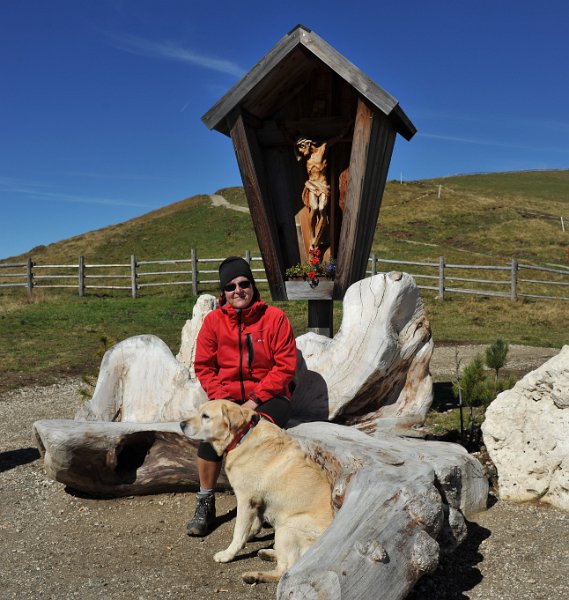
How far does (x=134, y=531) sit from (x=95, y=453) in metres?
0.71

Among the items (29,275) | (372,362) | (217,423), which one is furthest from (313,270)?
(29,275)

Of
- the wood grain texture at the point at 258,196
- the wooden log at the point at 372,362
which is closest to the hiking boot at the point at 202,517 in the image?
the wooden log at the point at 372,362

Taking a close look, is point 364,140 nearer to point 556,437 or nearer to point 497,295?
point 556,437

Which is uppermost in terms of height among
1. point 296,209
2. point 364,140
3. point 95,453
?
point 364,140

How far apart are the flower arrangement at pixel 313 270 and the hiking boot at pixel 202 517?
9.90 feet

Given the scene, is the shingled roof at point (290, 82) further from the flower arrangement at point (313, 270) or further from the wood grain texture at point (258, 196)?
the flower arrangement at point (313, 270)

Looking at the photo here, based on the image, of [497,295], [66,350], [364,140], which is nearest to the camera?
[364,140]

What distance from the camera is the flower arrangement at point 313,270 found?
701cm

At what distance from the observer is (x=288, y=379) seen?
4727 millimetres

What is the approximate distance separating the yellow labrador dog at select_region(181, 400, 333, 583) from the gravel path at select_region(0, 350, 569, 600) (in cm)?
26

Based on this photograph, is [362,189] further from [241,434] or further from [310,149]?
[241,434]

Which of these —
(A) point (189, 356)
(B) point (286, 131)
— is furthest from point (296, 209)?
(A) point (189, 356)

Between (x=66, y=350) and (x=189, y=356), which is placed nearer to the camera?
(x=189, y=356)

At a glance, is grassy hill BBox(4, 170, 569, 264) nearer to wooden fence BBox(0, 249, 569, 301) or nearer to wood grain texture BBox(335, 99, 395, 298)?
wooden fence BBox(0, 249, 569, 301)
